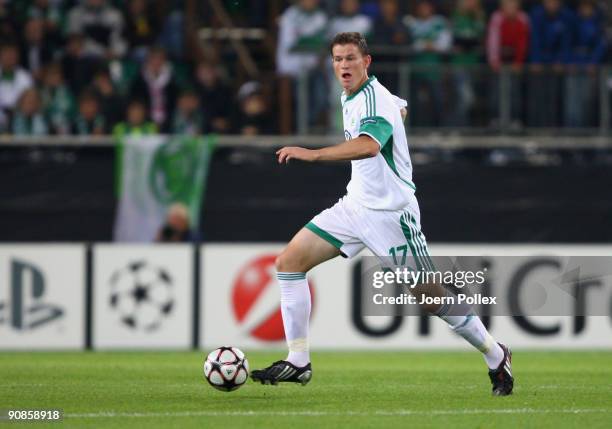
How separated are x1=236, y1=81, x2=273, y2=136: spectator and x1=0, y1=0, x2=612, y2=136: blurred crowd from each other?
0.01 metres

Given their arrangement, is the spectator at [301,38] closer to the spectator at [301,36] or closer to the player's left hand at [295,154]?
the spectator at [301,36]

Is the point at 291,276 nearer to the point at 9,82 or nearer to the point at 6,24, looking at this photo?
the point at 9,82

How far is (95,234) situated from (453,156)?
4.21 m

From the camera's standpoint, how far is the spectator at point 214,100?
54.0 feet

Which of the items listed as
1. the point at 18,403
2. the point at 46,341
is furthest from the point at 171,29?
the point at 18,403

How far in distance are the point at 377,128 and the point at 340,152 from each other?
362 millimetres

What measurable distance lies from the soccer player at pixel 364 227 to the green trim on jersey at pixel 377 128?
1.0 inches

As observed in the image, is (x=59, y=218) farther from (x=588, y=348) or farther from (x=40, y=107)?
(x=588, y=348)

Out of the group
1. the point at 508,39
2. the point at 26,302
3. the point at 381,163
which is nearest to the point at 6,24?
the point at 26,302

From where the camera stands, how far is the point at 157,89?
16641 mm

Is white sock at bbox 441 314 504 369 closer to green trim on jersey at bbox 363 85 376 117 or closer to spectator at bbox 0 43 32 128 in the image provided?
green trim on jersey at bbox 363 85 376 117

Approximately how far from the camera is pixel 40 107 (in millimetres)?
16125

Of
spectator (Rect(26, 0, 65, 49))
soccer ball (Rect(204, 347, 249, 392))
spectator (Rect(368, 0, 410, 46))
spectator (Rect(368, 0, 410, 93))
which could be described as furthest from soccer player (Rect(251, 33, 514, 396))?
spectator (Rect(26, 0, 65, 49))

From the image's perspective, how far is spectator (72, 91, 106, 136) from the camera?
634 inches
